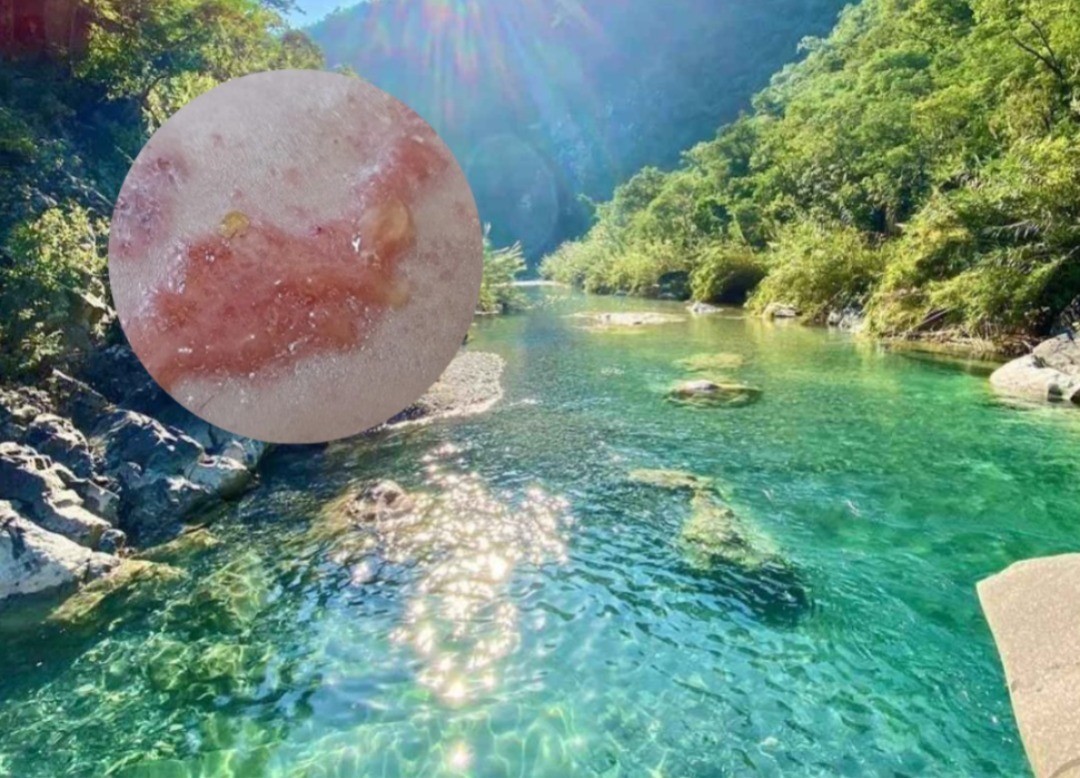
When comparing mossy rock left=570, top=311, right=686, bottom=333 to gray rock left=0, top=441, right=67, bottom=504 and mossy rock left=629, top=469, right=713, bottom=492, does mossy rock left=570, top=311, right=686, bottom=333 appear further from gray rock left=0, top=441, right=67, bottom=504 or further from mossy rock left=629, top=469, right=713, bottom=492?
gray rock left=0, top=441, right=67, bottom=504

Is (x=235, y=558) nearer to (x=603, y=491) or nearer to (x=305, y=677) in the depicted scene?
(x=305, y=677)

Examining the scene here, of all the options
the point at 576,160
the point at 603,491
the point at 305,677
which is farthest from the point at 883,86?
the point at 576,160

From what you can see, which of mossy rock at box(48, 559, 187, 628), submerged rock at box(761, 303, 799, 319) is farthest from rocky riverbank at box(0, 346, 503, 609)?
submerged rock at box(761, 303, 799, 319)

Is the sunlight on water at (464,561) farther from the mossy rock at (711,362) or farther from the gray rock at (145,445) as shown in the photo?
the mossy rock at (711,362)

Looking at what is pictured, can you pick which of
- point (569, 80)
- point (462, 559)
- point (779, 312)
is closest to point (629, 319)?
point (779, 312)

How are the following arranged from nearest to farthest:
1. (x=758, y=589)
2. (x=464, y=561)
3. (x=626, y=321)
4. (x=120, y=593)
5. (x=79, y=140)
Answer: (x=758, y=589)
(x=120, y=593)
(x=464, y=561)
(x=79, y=140)
(x=626, y=321)

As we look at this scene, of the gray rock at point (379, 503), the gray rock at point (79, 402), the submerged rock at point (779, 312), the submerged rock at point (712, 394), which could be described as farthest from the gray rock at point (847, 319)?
the gray rock at point (79, 402)

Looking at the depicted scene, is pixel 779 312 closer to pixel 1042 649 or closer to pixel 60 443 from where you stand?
pixel 1042 649
